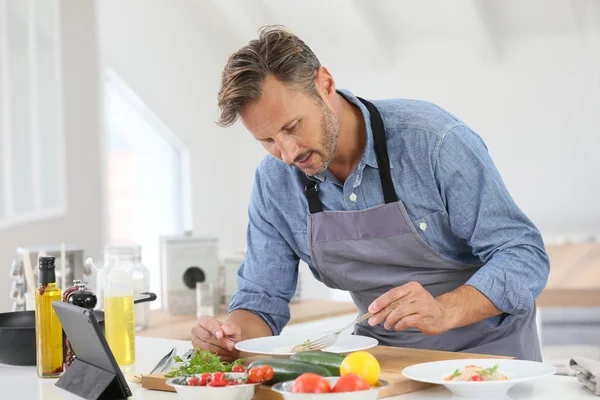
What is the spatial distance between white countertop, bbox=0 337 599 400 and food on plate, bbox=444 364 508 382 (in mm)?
41

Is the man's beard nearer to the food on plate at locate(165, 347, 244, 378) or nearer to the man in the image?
the man

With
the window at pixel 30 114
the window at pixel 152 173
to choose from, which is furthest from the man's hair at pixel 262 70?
the window at pixel 152 173

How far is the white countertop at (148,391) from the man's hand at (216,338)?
0.17m

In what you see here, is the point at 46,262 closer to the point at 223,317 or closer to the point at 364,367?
the point at 364,367

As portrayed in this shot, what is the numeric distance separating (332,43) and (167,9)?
66.4 inches

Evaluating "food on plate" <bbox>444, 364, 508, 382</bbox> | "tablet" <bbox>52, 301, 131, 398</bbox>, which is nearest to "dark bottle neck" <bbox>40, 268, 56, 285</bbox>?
"tablet" <bbox>52, 301, 131, 398</bbox>

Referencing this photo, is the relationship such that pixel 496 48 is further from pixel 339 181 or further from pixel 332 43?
pixel 339 181

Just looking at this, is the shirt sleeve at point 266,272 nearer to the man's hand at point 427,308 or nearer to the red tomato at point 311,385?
the man's hand at point 427,308

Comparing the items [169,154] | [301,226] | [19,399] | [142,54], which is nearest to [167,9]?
[142,54]

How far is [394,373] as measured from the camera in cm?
176

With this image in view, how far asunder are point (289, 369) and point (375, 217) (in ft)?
2.38

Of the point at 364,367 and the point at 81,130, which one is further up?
the point at 81,130

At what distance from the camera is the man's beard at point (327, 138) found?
2.13 meters

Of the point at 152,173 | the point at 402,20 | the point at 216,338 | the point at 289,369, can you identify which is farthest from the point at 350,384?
the point at 152,173
